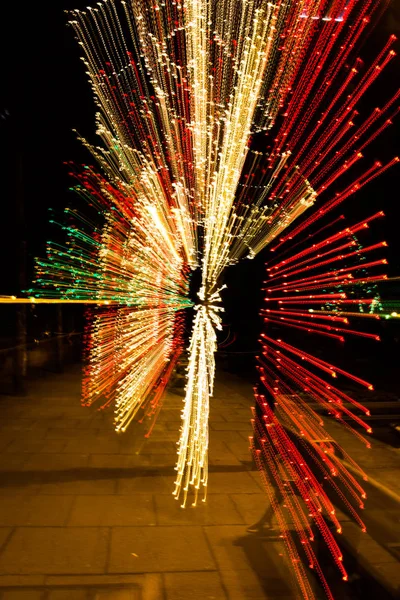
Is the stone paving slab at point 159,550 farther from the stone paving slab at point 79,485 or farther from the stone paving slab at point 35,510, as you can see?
the stone paving slab at point 79,485

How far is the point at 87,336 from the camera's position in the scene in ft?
85.1

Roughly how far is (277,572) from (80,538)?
1554 millimetres

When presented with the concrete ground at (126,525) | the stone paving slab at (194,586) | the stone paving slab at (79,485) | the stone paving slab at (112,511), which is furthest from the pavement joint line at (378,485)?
the stone paving slab at (79,485)

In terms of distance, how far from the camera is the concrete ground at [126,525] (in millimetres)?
4102

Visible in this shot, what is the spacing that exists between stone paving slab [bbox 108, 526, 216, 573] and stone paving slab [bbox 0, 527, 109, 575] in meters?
0.11

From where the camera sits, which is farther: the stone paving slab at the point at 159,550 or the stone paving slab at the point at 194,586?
the stone paving slab at the point at 159,550

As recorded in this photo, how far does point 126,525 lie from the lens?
5.12 meters

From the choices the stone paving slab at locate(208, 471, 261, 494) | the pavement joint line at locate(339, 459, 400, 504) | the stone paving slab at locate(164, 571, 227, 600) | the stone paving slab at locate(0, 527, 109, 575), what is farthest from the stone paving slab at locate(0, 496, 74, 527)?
the pavement joint line at locate(339, 459, 400, 504)

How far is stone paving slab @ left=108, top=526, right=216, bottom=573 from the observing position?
A: 14.3ft

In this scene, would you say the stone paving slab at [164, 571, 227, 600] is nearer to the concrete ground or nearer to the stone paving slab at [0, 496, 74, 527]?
the concrete ground

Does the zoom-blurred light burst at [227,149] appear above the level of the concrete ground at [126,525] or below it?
above

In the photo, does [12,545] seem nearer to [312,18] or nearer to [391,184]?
[312,18]

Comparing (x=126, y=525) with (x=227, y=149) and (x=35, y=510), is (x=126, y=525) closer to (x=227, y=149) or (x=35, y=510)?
(x=35, y=510)

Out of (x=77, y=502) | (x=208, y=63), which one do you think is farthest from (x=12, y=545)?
(x=208, y=63)
